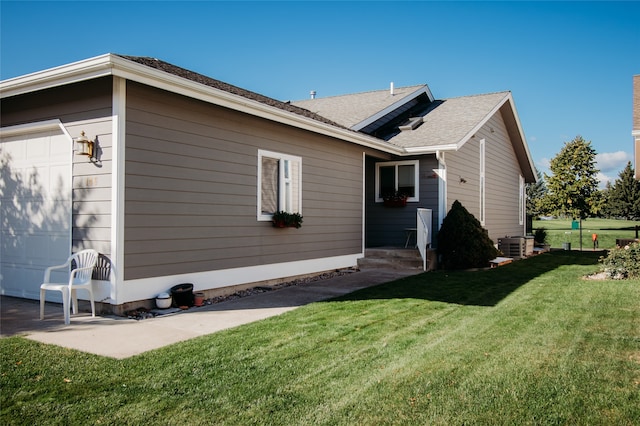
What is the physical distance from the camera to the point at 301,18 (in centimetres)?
1287

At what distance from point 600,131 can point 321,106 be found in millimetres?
14416

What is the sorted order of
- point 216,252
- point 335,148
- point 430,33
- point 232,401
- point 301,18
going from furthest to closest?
point 430,33
point 301,18
point 335,148
point 216,252
point 232,401

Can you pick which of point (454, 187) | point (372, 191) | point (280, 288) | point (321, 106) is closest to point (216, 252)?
point (280, 288)

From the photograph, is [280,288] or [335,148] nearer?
[280,288]

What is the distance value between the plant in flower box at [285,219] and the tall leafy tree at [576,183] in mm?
15778

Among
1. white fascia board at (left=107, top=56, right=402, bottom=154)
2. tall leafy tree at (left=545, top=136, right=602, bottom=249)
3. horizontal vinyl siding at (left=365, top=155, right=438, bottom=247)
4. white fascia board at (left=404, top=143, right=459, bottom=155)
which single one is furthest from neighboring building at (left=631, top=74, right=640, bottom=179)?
tall leafy tree at (left=545, top=136, right=602, bottom=249)

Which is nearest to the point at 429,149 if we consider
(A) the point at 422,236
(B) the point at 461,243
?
(A) the point at 422,236

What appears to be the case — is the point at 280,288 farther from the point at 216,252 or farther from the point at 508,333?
the point at 508,333

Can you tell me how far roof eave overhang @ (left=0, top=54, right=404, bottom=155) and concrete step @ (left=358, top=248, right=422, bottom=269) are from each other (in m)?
4.36

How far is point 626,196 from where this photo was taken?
4512 cm

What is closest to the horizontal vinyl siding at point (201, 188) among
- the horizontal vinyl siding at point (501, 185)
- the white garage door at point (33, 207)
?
the white garage door at point (33, 207)

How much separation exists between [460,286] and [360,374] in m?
5.35

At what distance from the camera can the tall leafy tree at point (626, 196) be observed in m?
44.3

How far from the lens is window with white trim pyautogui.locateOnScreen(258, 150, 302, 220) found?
8.68m
